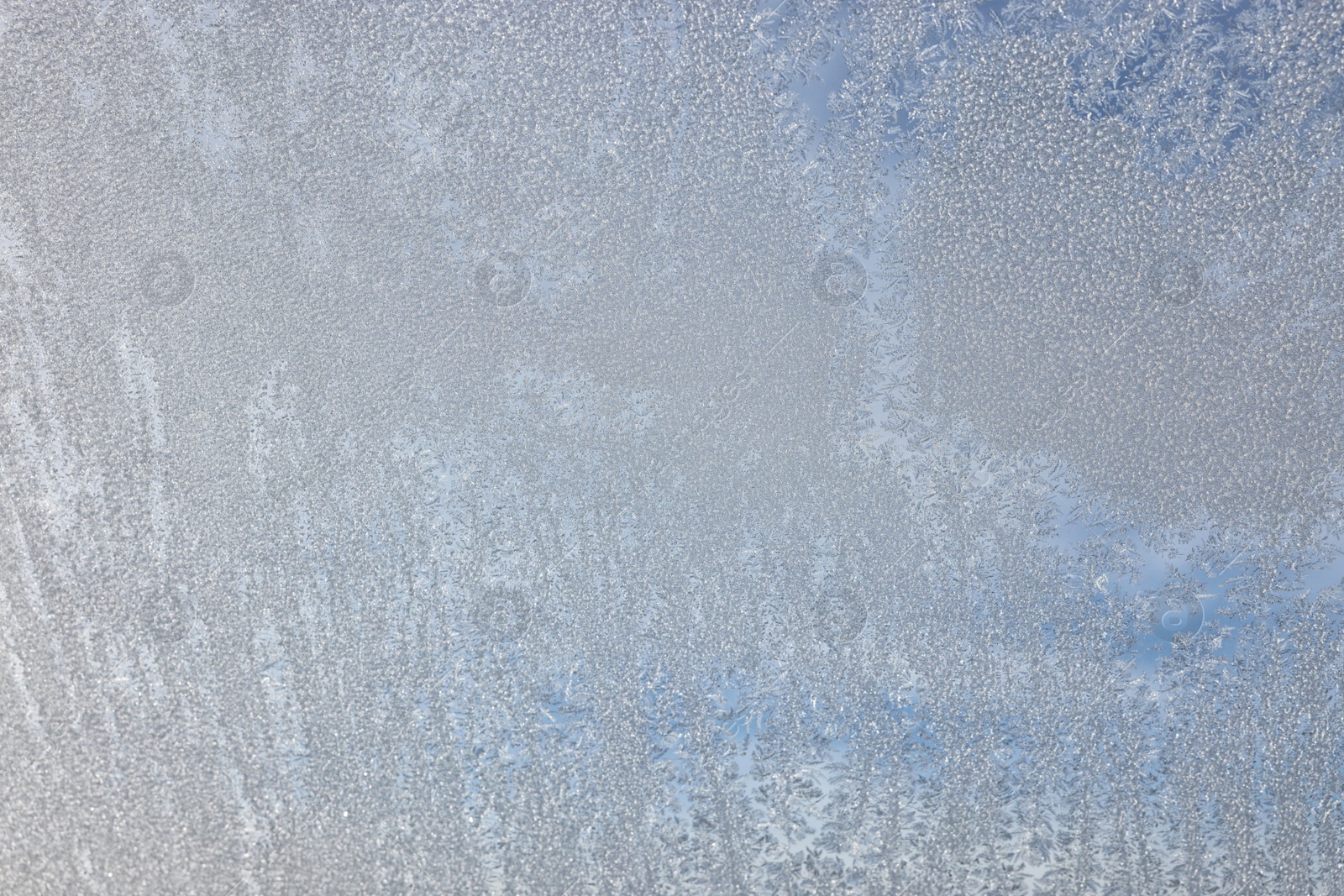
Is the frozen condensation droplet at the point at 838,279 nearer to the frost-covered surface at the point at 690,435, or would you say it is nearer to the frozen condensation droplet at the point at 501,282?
the frost-covered surface at the point at 690,435

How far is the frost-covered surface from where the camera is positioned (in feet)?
3.34

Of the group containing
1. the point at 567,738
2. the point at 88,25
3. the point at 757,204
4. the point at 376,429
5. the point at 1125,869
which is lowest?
A: the point at 1125,869

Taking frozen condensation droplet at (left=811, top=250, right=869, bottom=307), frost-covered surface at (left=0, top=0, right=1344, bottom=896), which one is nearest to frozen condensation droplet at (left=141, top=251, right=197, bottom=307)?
frost-covered surface at (left=0, top=0, right=1344, bottom=896)

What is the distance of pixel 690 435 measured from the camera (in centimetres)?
105

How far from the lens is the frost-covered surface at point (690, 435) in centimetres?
102

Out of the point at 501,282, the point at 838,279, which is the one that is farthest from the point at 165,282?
the point at 838,279

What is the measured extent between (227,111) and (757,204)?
667mm

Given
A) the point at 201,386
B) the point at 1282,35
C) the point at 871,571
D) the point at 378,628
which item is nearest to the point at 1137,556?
the point at 871,571

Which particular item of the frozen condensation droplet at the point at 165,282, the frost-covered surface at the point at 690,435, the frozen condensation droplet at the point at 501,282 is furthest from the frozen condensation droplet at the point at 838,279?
the frozen condensation droplet at the point at 165,282

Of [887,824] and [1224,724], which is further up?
[1224,724]

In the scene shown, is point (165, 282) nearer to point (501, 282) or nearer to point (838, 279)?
point (501, 282)

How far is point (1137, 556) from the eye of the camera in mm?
1056

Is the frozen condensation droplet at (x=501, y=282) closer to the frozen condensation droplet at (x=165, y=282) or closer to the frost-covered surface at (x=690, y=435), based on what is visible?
the frost-covered surface at (x=690, y=435)

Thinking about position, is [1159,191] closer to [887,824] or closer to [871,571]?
[871,571]
